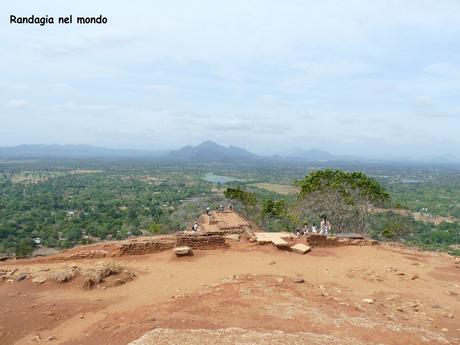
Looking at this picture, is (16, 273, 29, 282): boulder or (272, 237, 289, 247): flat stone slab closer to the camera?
(16, 273, 29, 282): boulder

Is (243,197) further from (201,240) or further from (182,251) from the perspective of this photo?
(182,251)

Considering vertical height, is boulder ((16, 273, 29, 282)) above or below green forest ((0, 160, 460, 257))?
above

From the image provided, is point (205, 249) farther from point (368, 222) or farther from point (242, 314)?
point (368, 222)

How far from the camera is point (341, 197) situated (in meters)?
26.4

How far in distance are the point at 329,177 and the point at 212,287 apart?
1738 cm

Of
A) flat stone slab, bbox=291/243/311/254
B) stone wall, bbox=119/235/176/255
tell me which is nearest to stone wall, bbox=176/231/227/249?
Result: stone wall, bbox=119/235/176/255

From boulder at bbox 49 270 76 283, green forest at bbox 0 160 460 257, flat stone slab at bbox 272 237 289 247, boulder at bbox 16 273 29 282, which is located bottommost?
green forest at bbox 0 160 460 257

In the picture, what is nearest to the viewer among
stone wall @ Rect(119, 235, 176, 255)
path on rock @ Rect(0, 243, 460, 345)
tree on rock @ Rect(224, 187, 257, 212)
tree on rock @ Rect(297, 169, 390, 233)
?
path on rock @ Rect(0, 243, 460, 345)

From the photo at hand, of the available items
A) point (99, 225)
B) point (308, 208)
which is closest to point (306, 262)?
point (308, 208)

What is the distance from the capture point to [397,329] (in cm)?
864

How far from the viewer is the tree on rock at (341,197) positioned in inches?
1012

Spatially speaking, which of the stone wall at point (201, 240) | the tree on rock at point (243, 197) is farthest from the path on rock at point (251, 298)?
the tree on rock at point (243, 197)

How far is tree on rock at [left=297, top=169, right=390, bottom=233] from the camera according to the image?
84.3 ft

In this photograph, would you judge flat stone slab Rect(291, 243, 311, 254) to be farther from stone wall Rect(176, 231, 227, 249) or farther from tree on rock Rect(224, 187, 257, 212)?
tree on rock Rect(224, 187, 257, 212)
